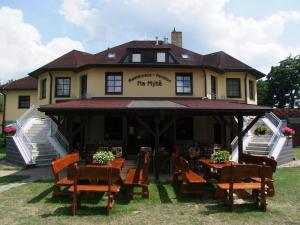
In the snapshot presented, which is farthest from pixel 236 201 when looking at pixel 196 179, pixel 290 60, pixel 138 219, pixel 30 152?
pixel 290 60

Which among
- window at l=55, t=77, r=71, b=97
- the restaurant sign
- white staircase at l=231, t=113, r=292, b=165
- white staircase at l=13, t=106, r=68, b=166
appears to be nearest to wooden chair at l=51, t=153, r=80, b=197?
white staircase at l=13, t=106, r=68, b=166

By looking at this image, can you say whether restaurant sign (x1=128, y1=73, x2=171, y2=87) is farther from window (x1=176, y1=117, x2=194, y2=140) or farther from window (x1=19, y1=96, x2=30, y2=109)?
window (x1=19, y1=96, x2=30, y2=109)

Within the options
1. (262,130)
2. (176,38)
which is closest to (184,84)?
(262,130)

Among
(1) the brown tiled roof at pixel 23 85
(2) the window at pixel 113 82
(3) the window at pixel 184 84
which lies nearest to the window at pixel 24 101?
(1) the brown tiled roof at pixel 23 85

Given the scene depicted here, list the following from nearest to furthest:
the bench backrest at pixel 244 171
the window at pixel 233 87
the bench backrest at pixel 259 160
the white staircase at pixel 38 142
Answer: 1. the bench backrest at pixel 244 171
2. the bench backrest at pixel 259 160
3. the white staircase at pixel 38 142
4. the window at pixel 233 87

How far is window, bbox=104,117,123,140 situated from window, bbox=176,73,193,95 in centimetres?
401

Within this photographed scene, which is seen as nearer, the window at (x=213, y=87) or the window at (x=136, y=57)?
the window at (x=136, y=57)

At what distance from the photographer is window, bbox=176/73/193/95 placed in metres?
17.5

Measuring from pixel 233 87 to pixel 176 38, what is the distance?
284 inches

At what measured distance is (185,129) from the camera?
18.2 metres

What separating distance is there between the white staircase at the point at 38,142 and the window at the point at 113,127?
2923mm

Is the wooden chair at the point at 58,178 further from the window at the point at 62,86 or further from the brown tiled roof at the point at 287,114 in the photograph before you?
the brown tiled roof at the point at 287,114

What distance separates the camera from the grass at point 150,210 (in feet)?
19.9

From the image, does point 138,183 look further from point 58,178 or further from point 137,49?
point 137,49
